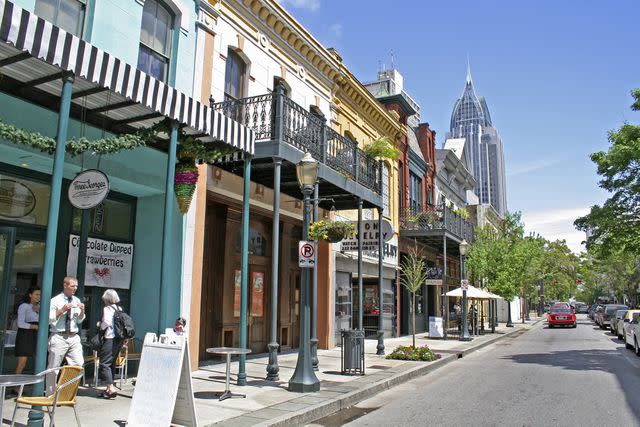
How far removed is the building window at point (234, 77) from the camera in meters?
12.4

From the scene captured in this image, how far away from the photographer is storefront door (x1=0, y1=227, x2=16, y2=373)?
7.84 m

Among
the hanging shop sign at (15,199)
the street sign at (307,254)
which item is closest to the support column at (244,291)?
the street sign at (307,254)

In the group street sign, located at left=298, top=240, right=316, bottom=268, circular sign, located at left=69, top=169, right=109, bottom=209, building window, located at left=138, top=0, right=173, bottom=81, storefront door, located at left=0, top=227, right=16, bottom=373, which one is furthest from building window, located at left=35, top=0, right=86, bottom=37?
street sign, located at left=298, top=240, right=316, bottom=268

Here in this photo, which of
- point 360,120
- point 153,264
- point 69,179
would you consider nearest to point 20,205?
point 69,179

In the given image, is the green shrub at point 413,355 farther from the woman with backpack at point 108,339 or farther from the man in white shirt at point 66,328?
the man in white shirt at point 66,328

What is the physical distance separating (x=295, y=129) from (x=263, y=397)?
574cm

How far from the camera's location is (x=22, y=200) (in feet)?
27.5

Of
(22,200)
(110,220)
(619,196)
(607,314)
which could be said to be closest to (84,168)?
(22,200)

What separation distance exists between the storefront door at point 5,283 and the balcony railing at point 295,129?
485 cm

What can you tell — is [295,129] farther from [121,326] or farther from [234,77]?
[121,326]

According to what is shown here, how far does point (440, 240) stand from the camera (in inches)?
1000

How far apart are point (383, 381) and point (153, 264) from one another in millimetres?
5147

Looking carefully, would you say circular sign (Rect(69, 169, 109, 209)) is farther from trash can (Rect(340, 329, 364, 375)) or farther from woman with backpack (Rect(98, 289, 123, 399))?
trash can (Rect(340, 329, 364, 375))

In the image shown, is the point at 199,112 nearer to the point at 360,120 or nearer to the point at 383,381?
the point at 383,381
